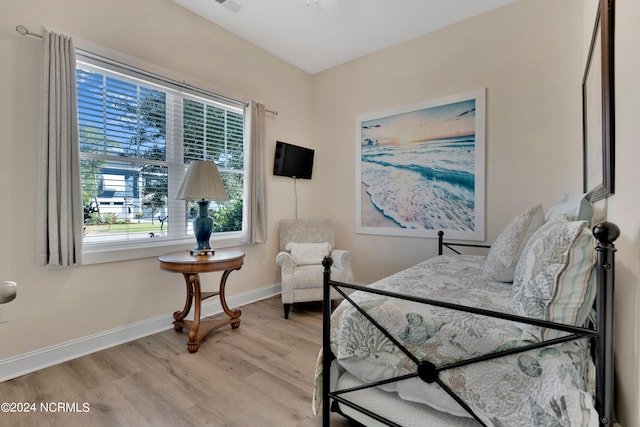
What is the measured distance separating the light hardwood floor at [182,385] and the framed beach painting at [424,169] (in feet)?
5.51

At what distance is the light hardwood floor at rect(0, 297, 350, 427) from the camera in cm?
150

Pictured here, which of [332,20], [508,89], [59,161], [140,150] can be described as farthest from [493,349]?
[332,20]

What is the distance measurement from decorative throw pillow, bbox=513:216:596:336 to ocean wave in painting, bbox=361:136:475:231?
193 cm

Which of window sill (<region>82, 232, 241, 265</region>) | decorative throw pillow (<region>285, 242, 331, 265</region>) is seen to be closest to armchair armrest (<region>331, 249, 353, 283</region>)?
decorative throw pillow (<region>285, 242, 331, 265</region>)

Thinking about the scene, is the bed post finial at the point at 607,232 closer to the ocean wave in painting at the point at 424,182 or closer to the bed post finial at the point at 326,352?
the bed post finial at the point at 326,352

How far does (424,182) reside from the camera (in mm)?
3119

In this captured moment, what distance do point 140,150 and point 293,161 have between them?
173 centimetres

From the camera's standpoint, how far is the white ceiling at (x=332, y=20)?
2648 millimetres

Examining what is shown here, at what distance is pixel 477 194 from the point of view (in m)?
2.81

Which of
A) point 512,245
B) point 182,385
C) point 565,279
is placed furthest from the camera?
point 182,385

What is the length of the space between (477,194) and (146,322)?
322 centimetres

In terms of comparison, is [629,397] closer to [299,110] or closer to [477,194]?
[477,194]

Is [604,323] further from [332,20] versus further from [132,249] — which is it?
[332,20]

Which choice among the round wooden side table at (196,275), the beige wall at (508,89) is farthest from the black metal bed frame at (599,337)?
the beige wall at (508,89)
